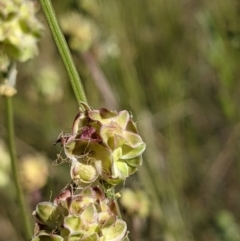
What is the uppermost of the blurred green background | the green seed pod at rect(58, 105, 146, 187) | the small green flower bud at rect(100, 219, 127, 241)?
the green seed pod at rect(58, 105, 146, 187)


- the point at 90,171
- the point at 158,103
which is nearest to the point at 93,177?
the point at 90,171

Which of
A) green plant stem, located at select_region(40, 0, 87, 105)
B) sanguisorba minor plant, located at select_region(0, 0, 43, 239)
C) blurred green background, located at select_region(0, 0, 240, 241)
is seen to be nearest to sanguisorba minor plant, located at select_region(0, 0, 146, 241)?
green plant stem, located at select_region(40, 0, 87, 105)

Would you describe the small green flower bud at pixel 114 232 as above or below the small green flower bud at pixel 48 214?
below

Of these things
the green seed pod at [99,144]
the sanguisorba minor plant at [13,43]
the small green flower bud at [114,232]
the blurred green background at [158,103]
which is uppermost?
the sanguisorba minor plant at [13,43]

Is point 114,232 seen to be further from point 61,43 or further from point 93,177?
point 61,43

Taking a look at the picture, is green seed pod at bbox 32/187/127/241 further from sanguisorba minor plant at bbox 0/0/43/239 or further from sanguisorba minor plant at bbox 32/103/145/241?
sanguisorba minor plant at bbox 0/0/43/239

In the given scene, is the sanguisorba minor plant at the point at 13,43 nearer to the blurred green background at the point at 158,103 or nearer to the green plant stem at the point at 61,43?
the green plant stem at the point at 61,43

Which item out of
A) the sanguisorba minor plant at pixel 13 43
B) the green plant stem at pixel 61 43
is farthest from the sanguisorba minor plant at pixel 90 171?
the sanguisorba minor plant at pixel 13 43

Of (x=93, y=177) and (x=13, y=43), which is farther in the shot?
(x=13, y=43)
